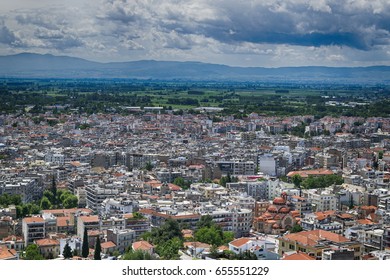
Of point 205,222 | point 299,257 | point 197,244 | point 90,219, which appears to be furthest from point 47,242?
point 299,257

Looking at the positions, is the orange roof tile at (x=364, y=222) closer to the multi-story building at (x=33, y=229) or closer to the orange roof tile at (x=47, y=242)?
the orange roof tile at (x=47, y=242)

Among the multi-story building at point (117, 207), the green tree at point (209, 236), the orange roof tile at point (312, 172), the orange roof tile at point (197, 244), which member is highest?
the orange roof tile at point (197, 244)

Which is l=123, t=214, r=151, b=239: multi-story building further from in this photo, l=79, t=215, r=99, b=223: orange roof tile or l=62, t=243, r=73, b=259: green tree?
l=62, t=243, r=73, b=259: green tree

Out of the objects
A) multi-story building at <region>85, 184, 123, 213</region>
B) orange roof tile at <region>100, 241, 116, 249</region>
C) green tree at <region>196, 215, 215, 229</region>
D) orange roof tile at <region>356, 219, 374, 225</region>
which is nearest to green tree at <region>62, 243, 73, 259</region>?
orange roof tile at <region>100, 241, 116, 249</region>

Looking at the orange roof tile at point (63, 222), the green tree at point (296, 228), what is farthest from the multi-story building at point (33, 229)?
the green tree at point (296, 228)

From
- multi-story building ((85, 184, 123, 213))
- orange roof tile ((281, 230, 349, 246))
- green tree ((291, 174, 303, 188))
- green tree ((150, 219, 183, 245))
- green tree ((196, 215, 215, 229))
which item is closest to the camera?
orange roof tile ((281, 230, 349, 246))

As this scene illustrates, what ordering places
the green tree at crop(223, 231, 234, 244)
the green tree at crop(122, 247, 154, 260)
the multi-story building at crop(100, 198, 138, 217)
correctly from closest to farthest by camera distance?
1. the green tree at crop(122, 247, 154, 260)
2. the green tree at crop(223, 231, 234, 244)
3. the multi-story building at crop(100, 198, 138, 217)

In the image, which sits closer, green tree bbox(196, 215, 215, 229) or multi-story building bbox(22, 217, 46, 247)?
multi-story building bbox(22, 217, 46, 247)

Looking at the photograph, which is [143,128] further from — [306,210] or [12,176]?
[306,210]

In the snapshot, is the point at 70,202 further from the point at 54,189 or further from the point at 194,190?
the point at 194,190
